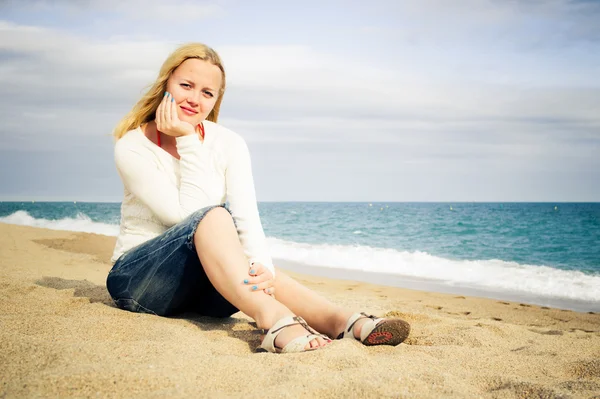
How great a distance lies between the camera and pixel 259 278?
2.50 meters

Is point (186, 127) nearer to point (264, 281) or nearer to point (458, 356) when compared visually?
point (264, 281)

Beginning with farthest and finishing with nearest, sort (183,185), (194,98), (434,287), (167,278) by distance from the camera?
1. (434,287)
2. (194,98)
3. (183,185)
4. (167,278)

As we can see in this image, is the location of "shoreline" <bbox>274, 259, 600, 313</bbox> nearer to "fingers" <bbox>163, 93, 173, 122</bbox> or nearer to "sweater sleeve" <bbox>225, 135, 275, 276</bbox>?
"sweater sleeve" <bbox>225, 135, 275, 276</bbox>

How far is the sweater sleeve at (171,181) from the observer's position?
8.91 ft

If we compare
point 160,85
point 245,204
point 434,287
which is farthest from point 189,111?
point 434,287

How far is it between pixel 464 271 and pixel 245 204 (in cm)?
844

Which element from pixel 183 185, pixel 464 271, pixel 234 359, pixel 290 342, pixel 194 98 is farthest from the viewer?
pixel 464 271

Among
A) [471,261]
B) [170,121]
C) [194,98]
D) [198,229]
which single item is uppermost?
[194,98]

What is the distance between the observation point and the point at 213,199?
287 centimetres

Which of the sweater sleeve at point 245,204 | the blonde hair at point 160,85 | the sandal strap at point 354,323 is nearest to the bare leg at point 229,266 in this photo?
the sweater sleeve at point 245,204

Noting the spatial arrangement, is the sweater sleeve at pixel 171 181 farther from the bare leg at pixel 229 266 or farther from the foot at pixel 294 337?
the foot at pixel 294 337

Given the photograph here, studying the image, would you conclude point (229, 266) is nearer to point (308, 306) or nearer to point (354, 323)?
point (308, 306)

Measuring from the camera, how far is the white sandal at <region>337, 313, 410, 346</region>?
242cm

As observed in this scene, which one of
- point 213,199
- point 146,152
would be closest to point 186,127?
point 146,152
